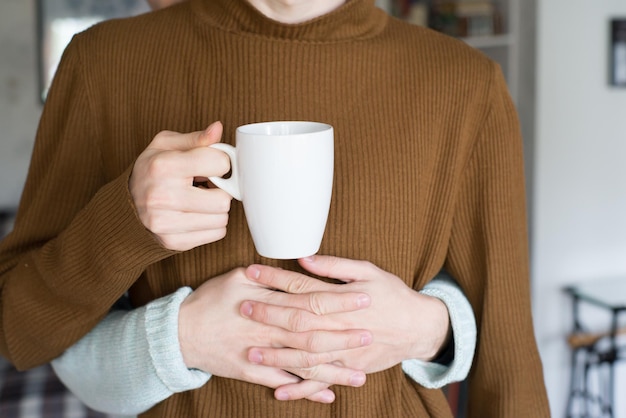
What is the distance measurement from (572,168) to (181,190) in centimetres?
218

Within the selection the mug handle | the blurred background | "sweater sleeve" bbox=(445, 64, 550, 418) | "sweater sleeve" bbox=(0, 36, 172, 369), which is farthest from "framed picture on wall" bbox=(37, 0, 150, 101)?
the mug handle

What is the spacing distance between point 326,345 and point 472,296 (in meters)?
0.26

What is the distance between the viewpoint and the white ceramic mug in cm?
65

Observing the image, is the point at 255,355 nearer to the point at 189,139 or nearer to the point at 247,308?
the point at 247,308

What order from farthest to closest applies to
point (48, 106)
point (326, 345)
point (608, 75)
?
point (608, 75) < point (48, 106) < point (326, 345)

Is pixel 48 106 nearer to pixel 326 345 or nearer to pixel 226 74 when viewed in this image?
pixel 226 74

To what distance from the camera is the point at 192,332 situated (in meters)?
0.80

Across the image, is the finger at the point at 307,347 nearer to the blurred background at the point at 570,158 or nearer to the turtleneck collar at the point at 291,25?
the turtleneck collar at the point at 291,25

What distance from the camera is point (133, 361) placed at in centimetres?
83

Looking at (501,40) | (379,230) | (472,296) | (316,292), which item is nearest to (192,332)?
(316,292)

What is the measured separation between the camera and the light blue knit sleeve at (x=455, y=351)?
0.90m

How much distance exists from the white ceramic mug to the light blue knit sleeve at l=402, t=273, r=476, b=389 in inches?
10.1

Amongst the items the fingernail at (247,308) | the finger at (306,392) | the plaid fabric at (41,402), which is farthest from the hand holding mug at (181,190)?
the plaid fabric at (41,402)

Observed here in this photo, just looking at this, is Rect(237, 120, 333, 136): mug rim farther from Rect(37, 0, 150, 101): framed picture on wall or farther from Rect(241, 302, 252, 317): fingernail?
Rect(37, 0, 150, 101): framed picture on wall
